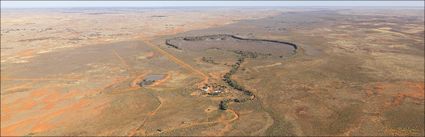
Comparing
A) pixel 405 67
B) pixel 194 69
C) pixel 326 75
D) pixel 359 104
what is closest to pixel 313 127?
pixel 359 104

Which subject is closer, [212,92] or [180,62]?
[212,92]

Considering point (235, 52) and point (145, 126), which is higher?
point (235, 52)

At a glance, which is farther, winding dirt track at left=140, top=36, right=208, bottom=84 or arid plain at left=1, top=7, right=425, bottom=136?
winding dirt track at left=140, top=36, right=208, bottom=84

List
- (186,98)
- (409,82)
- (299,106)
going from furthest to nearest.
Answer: (409,82), (186,98), (299,106)

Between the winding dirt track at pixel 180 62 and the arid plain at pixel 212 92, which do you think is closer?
the arid plain at pixel 212 92

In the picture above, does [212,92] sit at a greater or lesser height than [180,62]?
lesser

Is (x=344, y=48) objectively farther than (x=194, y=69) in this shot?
Yes

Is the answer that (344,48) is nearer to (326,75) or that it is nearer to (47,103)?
(326,75)

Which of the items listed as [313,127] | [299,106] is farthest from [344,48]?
[313,127]

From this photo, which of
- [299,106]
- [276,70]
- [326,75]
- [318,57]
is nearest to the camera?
[299,106]
